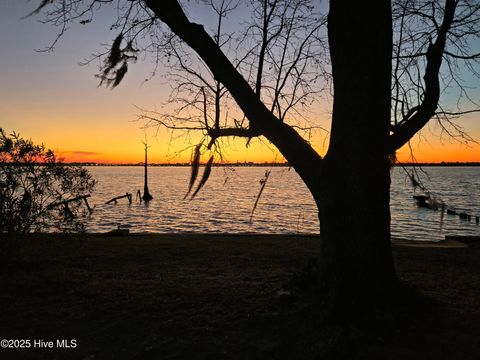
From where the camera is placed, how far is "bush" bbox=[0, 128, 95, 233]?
8227 mm

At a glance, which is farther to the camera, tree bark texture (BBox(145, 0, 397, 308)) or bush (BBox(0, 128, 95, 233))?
bush (BBox(0, 128, 95, 233))

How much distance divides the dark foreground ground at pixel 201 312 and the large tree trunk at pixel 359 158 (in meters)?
0.68

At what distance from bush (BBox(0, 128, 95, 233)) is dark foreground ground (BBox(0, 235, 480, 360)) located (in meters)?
0.45

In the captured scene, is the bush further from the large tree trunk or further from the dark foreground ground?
the large tree trunk

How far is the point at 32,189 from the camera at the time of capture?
873cm

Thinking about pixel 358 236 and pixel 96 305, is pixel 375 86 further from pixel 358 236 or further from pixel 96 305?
pixel 96 305

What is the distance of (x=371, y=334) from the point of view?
444cm

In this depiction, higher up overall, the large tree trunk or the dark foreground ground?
the large tree trunk

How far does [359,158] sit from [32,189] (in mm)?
7546

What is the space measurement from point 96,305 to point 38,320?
0.85 metres

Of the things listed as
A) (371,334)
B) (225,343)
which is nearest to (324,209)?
(371,334)

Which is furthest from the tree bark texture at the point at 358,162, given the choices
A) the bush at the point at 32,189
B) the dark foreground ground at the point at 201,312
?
the bush at the point at 32,189

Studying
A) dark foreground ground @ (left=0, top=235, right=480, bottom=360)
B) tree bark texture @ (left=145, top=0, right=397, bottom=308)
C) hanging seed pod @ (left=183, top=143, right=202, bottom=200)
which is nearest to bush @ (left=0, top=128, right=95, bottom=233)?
dark foreground ground @ (left=0, top=235, right=480, bottom=360)

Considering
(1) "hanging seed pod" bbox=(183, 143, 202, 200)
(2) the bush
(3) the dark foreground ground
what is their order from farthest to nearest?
(2) the bush → (1) "hanging seed pod" bbox=(183, 143, 202, 200) → (3) the dark foreground ground
